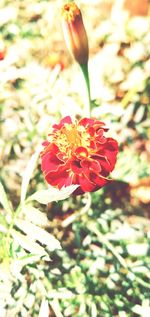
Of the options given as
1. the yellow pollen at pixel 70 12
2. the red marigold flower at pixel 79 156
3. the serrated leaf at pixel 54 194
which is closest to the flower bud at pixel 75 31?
the yellow pollen at pixel 70 12

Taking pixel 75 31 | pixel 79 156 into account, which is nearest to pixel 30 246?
pixel 79 156

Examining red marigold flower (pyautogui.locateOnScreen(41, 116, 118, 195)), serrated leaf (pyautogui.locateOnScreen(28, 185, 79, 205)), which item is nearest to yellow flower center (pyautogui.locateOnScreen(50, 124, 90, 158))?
red marigold flower (pyautogui.locateOnScreen(41, 116, 118, 195))

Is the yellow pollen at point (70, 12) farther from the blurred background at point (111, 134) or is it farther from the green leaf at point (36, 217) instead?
the green leaf at point (36, 217)

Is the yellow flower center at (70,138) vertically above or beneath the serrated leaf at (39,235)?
above

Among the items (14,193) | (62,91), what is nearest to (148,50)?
(62,91)

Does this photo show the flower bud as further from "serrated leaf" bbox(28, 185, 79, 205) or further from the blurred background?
"serrated leaf" bbox(28, 185, 79, 205)

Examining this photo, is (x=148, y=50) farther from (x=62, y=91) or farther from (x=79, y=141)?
(x=79, y=141)

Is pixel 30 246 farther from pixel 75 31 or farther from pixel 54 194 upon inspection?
pixel 75 31
